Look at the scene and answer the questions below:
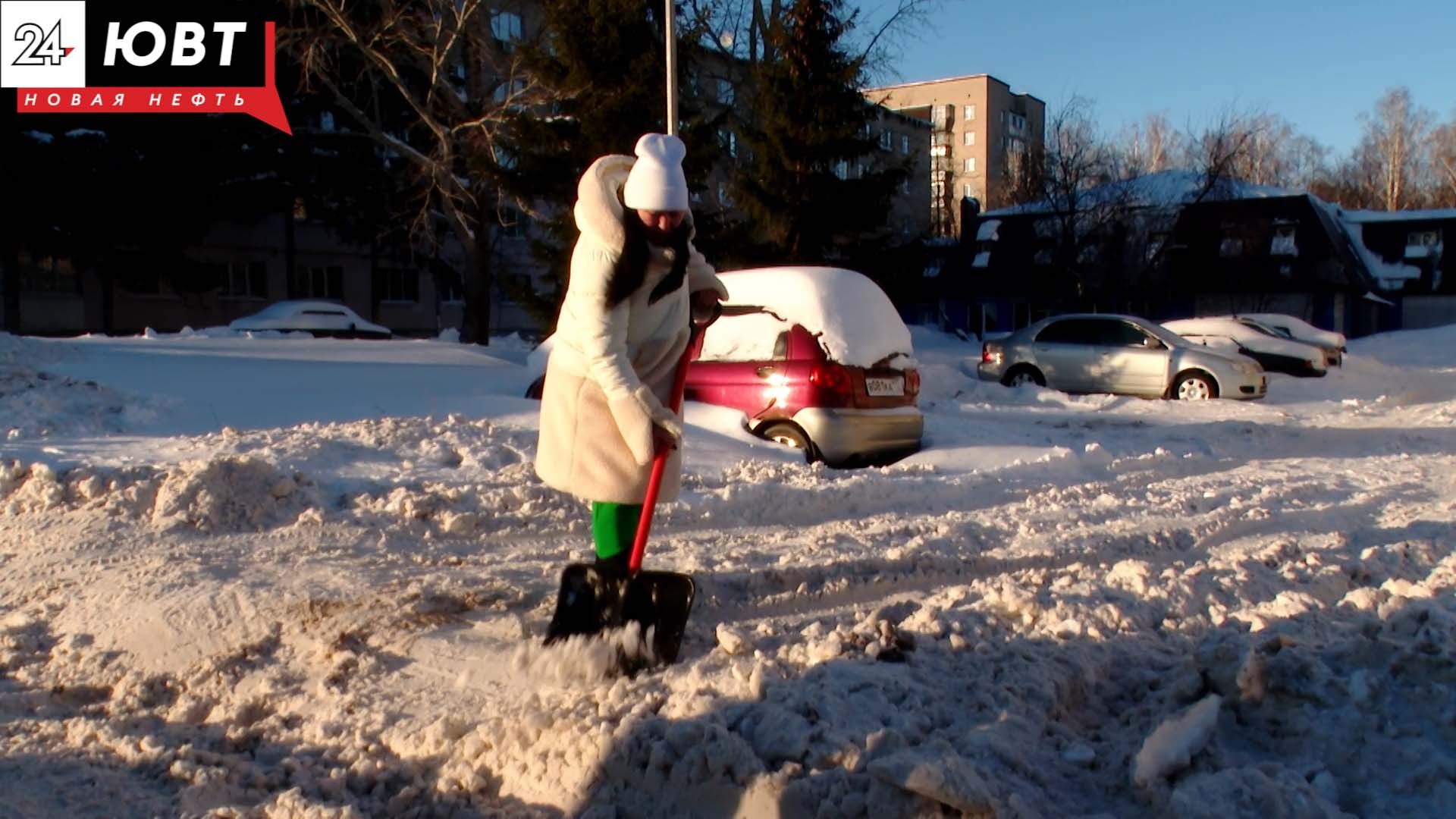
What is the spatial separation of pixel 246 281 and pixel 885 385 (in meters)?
34.0

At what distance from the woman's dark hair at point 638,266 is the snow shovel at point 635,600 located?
0.59 metres

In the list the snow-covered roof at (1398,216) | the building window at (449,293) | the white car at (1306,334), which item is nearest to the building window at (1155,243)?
the white car at (1306,334)

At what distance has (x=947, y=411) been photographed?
13.0 metres

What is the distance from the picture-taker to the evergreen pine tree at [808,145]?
74.4ft

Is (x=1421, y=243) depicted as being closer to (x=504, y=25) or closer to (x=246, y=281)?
(x=504, y=25)

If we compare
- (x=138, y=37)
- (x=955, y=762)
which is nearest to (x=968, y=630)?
(x=955, y=762)

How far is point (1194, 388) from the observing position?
16.0 m

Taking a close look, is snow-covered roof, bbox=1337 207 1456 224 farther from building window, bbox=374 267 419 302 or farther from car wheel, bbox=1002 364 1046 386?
building window, bbox=374 267 419 302

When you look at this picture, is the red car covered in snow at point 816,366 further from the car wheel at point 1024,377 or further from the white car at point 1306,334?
the white car at point 1306,334

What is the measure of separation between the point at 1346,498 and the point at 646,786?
6.38 metres

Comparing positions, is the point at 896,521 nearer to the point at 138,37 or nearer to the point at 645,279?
the point at 645,279

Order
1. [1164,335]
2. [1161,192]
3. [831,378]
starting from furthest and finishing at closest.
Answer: [1161,192]
[1164,335]
[831,378]

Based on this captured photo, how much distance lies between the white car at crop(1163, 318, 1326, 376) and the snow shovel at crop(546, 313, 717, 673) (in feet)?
62.0

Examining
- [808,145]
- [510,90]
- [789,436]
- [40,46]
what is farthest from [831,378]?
[40,46]
